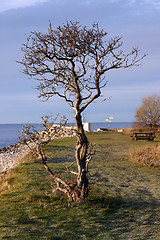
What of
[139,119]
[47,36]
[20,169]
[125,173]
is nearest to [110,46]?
[47,36]

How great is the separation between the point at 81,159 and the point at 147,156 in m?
10.2

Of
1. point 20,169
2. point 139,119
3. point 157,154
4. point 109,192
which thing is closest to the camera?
point 109,192

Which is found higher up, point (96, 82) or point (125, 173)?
point (96, 82)

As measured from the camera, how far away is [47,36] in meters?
8.42

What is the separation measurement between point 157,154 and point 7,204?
1161 cm

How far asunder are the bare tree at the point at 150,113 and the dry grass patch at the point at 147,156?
24068mm

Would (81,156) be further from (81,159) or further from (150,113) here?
(150,113)

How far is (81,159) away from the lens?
867 centimetres

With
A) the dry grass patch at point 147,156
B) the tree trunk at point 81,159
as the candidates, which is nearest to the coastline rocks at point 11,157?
the dry grass patch at point 147,156

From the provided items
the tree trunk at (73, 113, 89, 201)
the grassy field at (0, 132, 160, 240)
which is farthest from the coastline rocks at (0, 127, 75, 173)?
the tree trunk at (73, 113, 89, 201)

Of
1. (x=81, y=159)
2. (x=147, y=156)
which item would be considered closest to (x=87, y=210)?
(x=81, y=159)

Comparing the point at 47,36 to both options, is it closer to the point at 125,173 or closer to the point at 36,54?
the point at 36,54

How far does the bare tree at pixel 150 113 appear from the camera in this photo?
4175 cm

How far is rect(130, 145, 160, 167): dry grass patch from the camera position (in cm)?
1687
